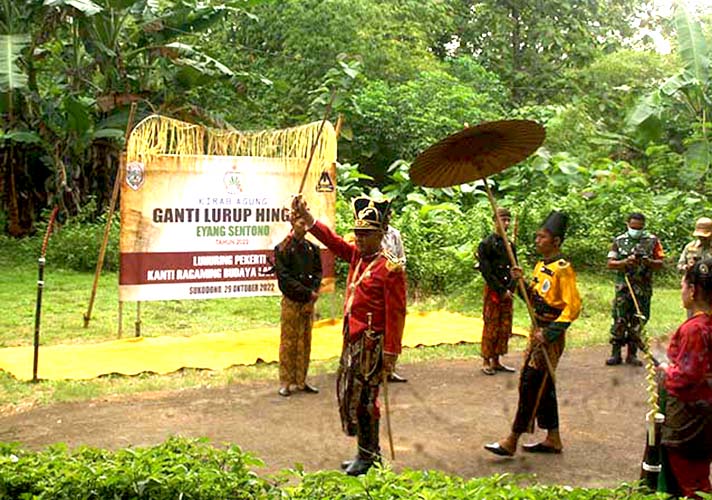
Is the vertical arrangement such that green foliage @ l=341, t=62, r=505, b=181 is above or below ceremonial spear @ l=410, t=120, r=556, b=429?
above

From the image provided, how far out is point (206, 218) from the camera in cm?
1012

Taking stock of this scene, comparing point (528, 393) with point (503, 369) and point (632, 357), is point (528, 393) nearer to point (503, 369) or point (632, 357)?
point (503, 369)

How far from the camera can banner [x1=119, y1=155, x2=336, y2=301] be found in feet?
31.8

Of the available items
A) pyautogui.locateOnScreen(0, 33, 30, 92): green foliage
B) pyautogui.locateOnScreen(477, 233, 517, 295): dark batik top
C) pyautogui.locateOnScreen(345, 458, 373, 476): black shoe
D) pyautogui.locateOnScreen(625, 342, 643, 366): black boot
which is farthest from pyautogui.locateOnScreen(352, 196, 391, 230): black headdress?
pyautogui.locateOnScreen(0, 33, 30, 92): green foliage

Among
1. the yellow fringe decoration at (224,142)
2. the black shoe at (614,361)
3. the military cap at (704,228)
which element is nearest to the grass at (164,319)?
the black shoe at (614,361)

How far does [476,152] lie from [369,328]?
4.23ft

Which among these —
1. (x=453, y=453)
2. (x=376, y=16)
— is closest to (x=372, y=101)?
(x=376, y=16)

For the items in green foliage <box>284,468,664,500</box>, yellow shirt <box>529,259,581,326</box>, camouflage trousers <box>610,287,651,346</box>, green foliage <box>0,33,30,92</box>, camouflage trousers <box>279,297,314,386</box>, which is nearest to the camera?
green foliage <box>284,468,664,500</box>

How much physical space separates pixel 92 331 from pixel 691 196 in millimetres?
11755

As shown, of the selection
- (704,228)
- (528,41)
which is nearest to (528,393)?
(704,228)

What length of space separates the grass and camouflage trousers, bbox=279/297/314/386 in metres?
0.64

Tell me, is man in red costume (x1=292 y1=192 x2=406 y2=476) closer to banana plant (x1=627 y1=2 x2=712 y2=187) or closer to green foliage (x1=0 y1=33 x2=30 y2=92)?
green foliage (x1=0 y1=33 x2=30 y2=92)

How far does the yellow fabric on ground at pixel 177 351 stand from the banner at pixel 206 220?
0.53m

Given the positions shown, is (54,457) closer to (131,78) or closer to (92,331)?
(92,331)
